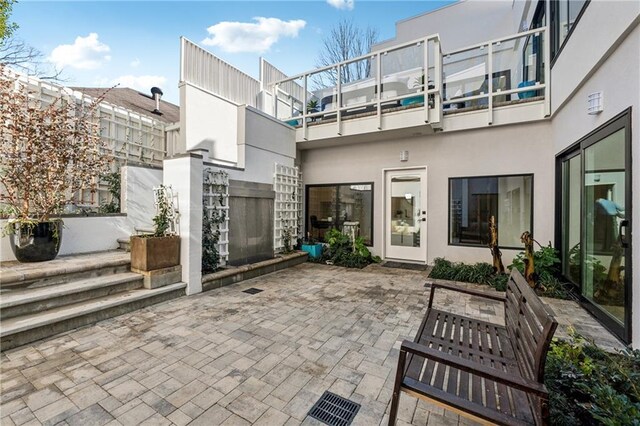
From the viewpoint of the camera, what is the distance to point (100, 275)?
12.3 feet

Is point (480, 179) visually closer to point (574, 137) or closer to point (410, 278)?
point (574, 137)

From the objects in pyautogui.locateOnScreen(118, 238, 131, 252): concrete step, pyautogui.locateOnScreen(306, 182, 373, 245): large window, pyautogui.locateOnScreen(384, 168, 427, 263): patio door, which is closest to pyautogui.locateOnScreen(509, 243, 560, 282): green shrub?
pyautogui.locateOnScreen(384, 168, 427, 263): patio door

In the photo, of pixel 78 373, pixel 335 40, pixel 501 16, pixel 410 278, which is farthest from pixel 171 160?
pixel 335 40

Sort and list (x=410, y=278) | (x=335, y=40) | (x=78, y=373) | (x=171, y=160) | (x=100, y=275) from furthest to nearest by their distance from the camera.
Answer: (x=335, y=40)
(x=410, y=278)
(x=171, y=160)
(x=100, y=275)
(x=78, y=373)

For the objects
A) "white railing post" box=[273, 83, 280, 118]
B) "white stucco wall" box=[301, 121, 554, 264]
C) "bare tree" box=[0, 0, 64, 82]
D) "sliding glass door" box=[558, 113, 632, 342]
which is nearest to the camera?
"sliding glass door" box=[558, 113, 632, 342]

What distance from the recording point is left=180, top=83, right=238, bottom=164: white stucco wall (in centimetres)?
541

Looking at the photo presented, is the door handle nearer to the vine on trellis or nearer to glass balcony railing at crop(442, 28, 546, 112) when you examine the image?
glass balcony railing at crop(442, 28, 546, 112)

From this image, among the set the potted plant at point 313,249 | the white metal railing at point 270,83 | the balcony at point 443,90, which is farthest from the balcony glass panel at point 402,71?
the potted plant at point 313,249

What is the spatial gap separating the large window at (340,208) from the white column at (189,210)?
12.6 ft

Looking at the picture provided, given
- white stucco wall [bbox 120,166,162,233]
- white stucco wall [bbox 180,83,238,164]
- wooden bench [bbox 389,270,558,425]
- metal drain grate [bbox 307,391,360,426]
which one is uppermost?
white stucco wall [bbox 180,83,238,164]

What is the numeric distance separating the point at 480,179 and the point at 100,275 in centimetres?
676

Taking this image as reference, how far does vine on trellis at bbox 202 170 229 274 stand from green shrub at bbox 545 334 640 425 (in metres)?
4.34

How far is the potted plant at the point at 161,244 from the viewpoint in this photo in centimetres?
382

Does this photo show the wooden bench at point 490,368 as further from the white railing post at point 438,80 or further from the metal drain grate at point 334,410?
the white railing post at point 438,80
